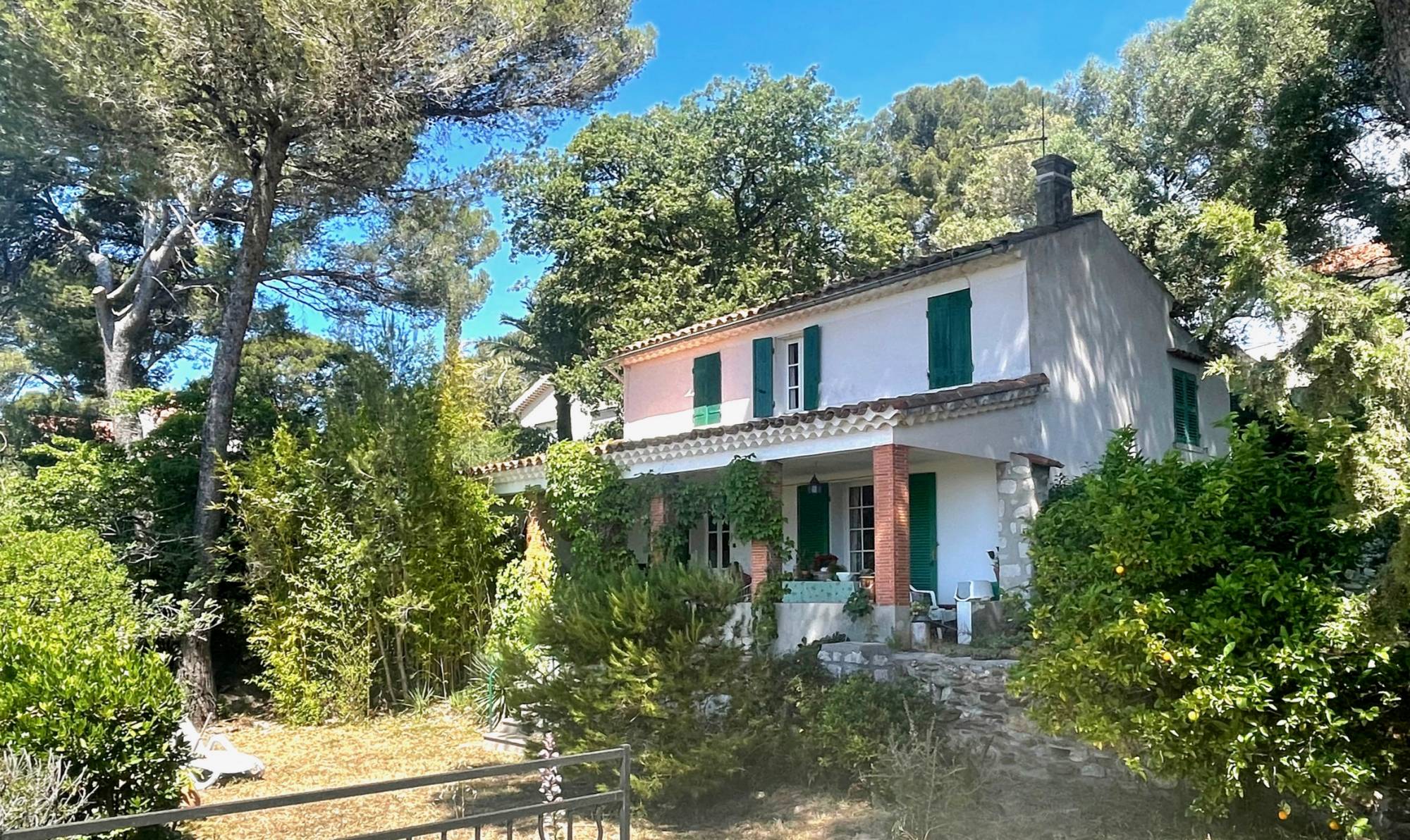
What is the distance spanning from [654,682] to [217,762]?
5501 mm

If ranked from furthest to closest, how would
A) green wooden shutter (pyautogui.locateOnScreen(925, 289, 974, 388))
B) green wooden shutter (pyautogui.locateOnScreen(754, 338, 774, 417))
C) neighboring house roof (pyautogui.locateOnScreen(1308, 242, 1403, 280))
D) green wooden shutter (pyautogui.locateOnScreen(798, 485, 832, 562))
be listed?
green wooden shutter (pyautogui.locateOnScreen(754, 338, 774, 417)), neighboring house roof (pyautogui.locateOnScreen(1308, 242, 1403, 280)), green wooden shutter (pyautogui.locateOnScreen(798, 485, 832, 562)), green wooden shutter (pyautogui.locateOnScreen(925, 289, 974, 388))

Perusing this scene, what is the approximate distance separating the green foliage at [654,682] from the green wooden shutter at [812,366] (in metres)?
7.30

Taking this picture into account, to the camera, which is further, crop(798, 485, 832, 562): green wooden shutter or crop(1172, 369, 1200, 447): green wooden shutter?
crop(1172, 369, 1200, 447): green wooden shutter

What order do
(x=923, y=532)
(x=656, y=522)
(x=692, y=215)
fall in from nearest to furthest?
(x=923, y=532)
(x=656, y=522)
(x=692, y=215)

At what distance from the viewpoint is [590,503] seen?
46.7ft

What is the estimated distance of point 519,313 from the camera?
98.1ft

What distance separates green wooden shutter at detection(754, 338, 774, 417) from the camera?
53.5 ft

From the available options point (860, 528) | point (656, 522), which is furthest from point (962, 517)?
point (656, 522)

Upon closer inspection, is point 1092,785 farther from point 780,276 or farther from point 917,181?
point 917,181

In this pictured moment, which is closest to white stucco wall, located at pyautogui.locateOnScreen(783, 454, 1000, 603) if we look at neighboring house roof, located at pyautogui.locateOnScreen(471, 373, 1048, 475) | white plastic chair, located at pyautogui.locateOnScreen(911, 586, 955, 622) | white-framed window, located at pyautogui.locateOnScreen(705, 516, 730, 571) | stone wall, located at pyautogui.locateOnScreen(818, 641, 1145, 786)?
white plastic chair, located at pyautogui.locateOnScreen(911, 586, 955, 622)

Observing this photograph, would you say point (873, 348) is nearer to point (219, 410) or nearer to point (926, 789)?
point (926, 789)

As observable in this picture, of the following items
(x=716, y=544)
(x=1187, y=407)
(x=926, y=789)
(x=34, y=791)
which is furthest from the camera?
(x=716, y=544)

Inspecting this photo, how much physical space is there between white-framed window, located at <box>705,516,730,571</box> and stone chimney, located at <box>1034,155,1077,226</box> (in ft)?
24.5

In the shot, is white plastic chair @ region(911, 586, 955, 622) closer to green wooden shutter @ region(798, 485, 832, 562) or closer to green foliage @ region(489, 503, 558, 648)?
green wooden shutter @ region(798, 485, 832, 562)
